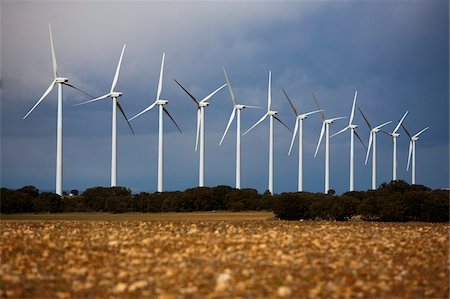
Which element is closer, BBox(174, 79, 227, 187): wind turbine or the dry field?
the dry field

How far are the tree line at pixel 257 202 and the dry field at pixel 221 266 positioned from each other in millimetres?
26372

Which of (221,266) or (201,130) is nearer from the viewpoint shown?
(221,266)

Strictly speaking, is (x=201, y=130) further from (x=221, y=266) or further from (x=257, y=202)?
(x=221, y=266)

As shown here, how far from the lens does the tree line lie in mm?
52719

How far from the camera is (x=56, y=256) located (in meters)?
22.0

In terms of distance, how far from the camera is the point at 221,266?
19.9 meters

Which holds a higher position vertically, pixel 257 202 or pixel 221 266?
pixel 257 202

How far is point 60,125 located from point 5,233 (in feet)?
139

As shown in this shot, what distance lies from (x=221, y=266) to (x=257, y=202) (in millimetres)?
60560

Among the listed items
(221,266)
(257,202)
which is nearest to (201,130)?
(257,202)

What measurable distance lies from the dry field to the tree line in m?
26.4

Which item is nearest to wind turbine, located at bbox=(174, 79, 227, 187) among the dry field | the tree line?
the tree line

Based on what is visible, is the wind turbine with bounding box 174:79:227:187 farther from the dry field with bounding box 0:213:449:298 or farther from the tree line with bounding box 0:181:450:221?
the dry field with bounding box 0:213:449:298

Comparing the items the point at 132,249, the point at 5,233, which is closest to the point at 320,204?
the point at 5,233
